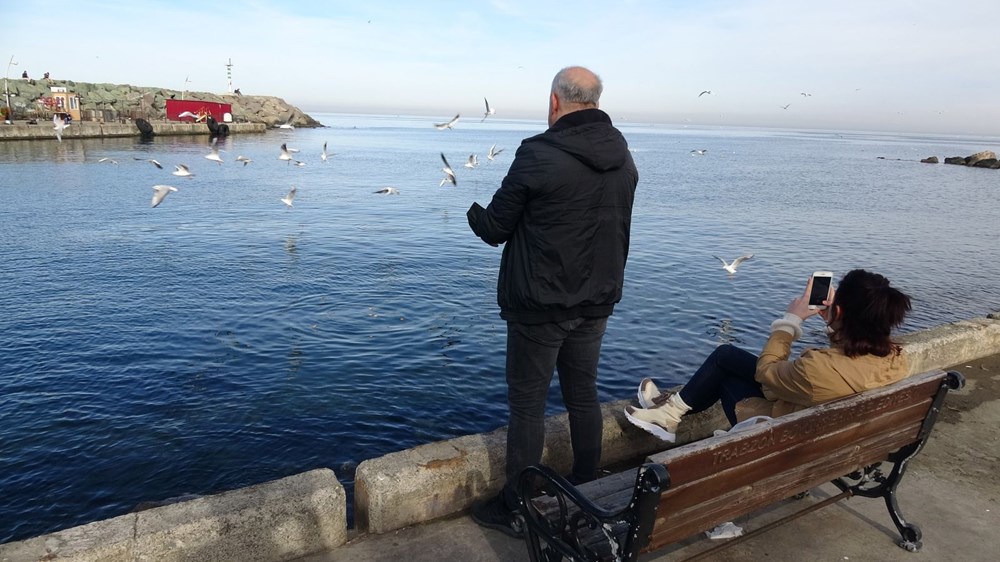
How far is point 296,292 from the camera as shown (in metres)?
13.5

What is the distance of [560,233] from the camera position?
10.6ft

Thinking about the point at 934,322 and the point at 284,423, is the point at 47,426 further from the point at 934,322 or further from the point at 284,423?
the point at 934,322

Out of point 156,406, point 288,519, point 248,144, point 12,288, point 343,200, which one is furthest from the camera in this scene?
point 248,144

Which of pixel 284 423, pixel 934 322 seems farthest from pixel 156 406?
pixel 934 322

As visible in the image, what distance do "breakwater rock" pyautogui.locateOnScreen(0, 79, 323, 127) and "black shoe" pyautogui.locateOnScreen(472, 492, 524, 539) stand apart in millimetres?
59860

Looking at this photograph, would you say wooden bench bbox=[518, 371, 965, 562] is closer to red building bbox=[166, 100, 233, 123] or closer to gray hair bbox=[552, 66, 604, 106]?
gray hair bbox=[552, 66, 604, 106]

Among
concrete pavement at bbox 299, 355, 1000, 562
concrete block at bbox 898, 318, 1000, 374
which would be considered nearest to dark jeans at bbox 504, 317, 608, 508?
concrete pavement at bbox 299, 355, 1000, 562

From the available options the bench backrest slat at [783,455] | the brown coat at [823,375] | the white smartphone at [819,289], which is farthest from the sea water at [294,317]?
the white smartphone at [819,289]

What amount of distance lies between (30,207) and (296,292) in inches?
654

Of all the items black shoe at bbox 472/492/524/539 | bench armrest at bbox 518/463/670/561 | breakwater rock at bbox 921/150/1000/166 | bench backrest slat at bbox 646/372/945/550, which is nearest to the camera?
bench armrest at bbox 518/463/670/561

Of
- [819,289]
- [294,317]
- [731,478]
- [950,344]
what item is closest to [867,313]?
[819,289]

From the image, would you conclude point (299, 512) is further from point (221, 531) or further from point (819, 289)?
point (819, 289)

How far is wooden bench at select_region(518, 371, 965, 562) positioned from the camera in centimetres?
255

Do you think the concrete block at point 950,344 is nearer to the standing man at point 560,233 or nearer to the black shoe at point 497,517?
the standing man at point 560,233
